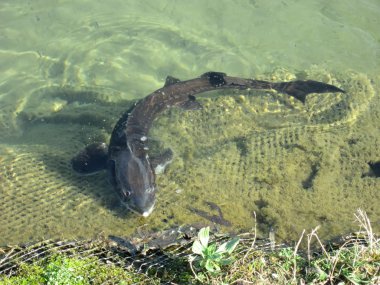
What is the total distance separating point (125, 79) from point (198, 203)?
4.10m

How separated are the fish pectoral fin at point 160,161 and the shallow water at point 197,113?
4.1 inches

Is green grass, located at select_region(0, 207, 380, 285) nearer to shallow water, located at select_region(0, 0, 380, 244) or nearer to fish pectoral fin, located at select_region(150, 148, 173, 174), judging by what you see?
shallow water, located at select_region(0, 0, 380, 244)

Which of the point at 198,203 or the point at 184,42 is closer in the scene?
the point at 198,203

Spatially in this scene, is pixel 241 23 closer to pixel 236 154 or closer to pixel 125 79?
pixel 125 79

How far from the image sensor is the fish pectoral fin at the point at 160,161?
4.86 m

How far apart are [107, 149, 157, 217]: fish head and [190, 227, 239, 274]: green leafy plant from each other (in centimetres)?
139

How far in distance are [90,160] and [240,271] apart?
2.78m

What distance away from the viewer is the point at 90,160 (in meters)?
4.96

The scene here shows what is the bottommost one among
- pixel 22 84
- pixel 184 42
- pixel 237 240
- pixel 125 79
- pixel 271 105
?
pixel 22 84

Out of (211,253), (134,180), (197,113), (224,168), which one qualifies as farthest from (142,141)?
(211,253)

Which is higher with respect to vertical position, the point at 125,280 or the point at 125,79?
the point at 125,280

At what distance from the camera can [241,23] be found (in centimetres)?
891

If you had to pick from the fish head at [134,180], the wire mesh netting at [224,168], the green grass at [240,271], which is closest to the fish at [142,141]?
the fish head at [134,180]

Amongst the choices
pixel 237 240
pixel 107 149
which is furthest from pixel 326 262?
pixel 107 149
